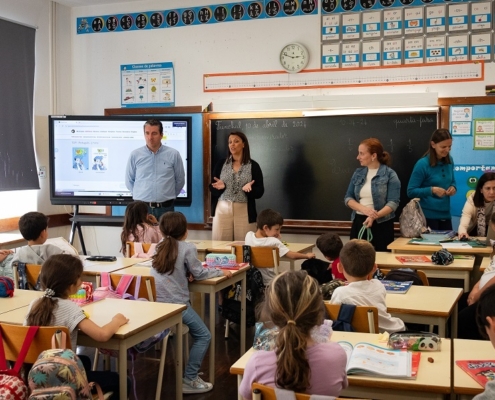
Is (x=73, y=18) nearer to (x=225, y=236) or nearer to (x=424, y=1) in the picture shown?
(x=225, y=236)

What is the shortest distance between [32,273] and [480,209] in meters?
3.49

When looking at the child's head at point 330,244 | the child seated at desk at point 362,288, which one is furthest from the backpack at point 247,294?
the child seated at desk at point 362,288

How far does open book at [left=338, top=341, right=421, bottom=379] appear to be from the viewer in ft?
7.18

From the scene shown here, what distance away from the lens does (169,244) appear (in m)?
3.91

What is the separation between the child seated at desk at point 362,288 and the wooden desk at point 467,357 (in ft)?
1.49

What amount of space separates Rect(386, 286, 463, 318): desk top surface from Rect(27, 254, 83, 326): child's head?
1532 millimetres

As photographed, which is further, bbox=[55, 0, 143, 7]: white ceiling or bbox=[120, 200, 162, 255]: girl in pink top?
bbox=[55, 0, 143, 7]: white ceiling

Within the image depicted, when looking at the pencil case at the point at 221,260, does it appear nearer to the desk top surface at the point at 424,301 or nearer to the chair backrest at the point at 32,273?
the chair backrest at the point at 32,273

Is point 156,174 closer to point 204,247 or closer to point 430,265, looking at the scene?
point 204,247

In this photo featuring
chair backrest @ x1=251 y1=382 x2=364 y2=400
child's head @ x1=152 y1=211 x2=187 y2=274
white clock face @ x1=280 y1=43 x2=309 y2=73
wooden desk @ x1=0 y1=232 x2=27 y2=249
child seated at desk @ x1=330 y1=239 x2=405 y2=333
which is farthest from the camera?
white clock face @ x1=280 y1=43 x2=309 y2=73

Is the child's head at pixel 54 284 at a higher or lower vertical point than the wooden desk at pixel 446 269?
higher

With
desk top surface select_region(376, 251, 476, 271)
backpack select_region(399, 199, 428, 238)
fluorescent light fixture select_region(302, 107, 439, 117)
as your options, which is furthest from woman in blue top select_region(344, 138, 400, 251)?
fluorescent light fixture select_region(302, 107, 439, 117)

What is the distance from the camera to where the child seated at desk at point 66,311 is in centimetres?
272

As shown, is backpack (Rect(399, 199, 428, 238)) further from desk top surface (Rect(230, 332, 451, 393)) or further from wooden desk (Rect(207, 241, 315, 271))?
desk top surface (Rect(230, 332, 451, 393))
